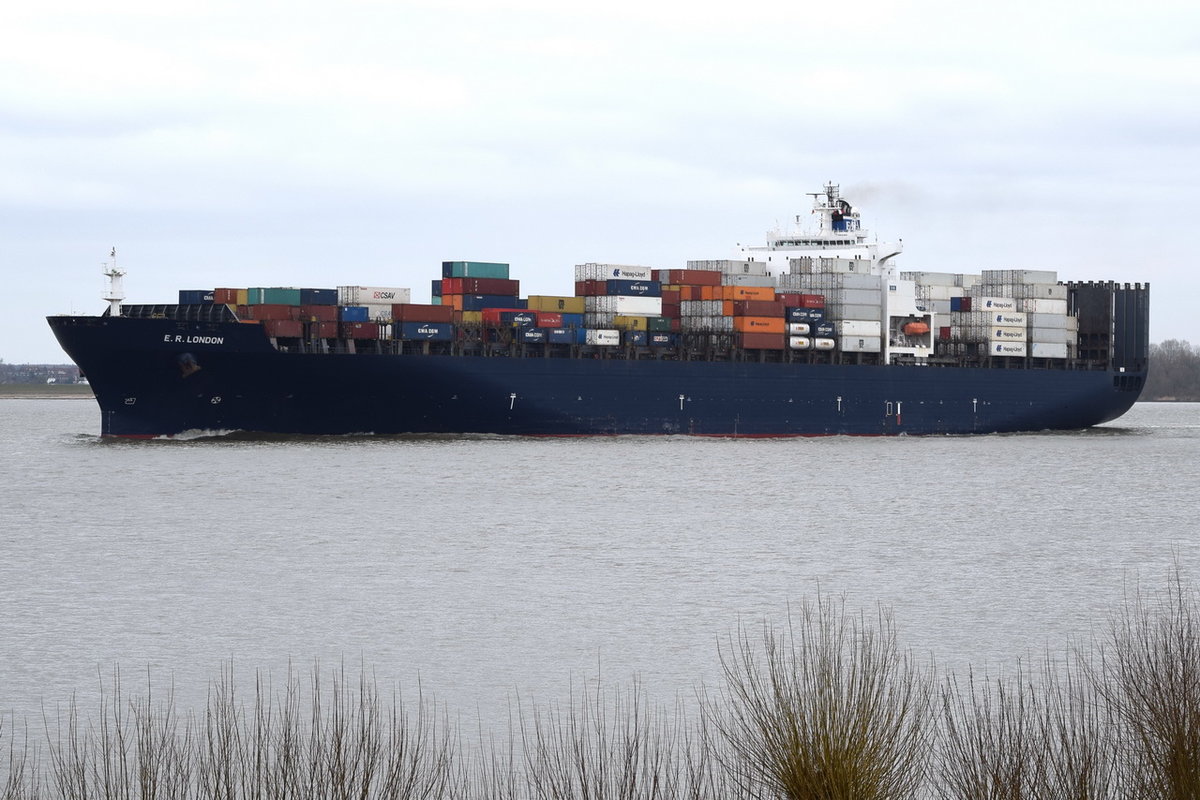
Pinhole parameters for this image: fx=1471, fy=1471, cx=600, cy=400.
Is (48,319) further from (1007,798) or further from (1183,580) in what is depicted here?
(1007,798)

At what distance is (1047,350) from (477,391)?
105 feet

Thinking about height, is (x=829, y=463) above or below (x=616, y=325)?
below

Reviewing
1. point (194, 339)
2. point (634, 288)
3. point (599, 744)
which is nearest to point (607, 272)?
point (634, 288)

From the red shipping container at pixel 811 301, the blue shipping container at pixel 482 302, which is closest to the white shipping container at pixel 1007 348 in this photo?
the red shipping container at pixel 811 301

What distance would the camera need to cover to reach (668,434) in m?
61.1

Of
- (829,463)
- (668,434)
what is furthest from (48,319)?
(829,463)

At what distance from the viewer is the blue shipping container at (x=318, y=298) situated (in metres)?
54.8

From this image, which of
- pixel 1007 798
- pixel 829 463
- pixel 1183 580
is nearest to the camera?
pixel 1007 798

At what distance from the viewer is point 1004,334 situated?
7169 centimetres

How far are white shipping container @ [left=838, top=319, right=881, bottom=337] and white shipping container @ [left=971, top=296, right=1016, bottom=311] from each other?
23.7 feet

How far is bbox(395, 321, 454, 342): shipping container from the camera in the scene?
5506 centimetres

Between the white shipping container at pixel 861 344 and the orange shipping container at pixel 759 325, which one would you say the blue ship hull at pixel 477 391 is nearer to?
the white shipping container at pixel 861 344

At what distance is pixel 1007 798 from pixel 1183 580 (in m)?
16.6

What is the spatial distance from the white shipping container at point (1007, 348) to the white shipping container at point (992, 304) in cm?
182
